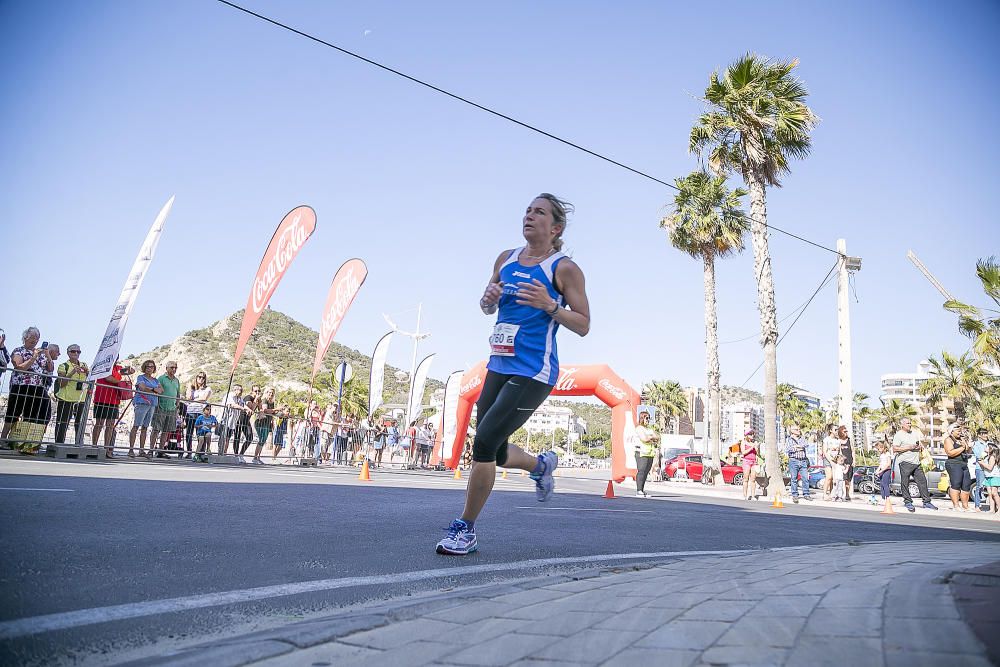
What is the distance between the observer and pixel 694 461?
117ft

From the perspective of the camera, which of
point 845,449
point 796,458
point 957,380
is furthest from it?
point 957,380

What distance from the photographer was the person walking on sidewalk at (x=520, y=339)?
377 cm

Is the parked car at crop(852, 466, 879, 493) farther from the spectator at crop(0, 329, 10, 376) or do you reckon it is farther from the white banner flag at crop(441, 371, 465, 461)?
the spectator at crop(0, 329, 10, 376)

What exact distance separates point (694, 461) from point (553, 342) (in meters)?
33.7

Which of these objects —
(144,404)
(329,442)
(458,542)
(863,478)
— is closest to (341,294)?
(329,442)

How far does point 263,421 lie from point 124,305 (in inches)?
190

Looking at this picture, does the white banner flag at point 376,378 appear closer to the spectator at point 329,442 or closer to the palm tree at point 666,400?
the spectator at point 329,442

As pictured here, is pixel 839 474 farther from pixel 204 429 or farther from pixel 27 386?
pixel 27 386

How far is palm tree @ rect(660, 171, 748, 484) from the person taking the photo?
26.4 metres

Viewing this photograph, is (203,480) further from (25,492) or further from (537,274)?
(537,274)

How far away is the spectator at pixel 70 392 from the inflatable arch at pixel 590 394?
1524cm

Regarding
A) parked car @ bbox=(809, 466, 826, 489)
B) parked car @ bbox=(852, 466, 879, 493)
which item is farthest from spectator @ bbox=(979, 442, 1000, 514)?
parked car @ bbox=(809, 466, 826, 489)

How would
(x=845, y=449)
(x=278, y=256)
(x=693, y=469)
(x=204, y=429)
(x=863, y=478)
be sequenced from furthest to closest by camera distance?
(x=693, y=469), (x=863, y=478), (x=845, y=449), (x=278, y=256), (x=204, y=429)

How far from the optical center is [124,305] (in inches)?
461
